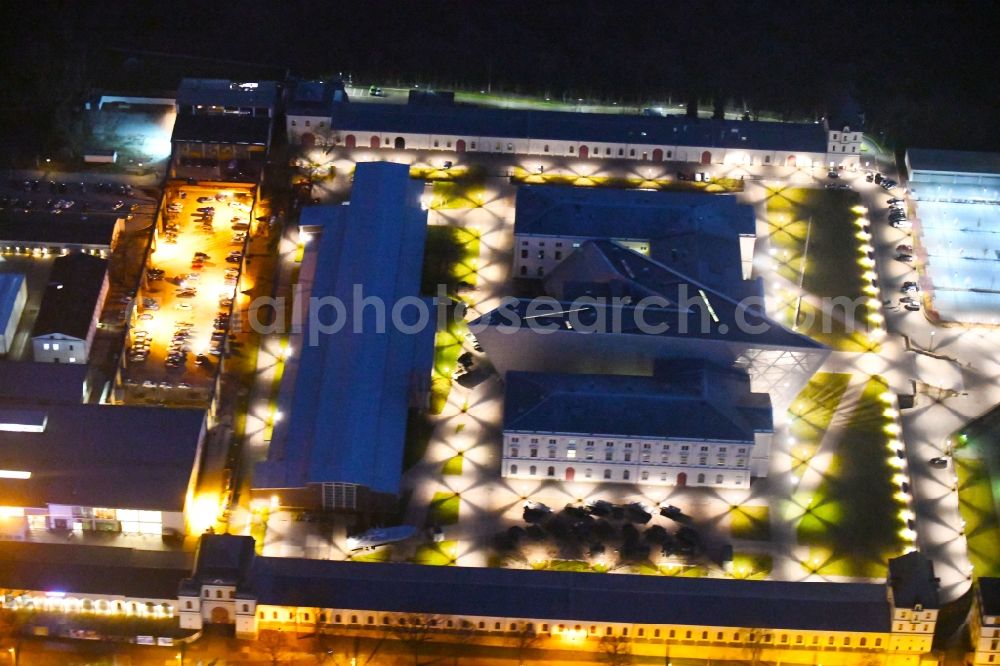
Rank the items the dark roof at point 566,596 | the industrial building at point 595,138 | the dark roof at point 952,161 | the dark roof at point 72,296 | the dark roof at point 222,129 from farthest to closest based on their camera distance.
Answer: the dark roof at point 952,161 → the industrial building at point 595,138 → the dark roof at point 222,129 → the dark roof at point 72,296 → the dark roof at point 566,596

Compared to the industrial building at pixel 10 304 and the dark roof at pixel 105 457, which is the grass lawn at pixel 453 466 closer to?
the dark roof at pixel 105 457

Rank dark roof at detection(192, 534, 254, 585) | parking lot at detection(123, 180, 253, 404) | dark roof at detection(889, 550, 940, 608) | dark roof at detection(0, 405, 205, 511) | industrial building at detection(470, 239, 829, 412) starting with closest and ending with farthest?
dark roof at detection(889, 550, 940, 608)
dark roof at detection(192, 534, 254, 585)
dark roof at detection(0, 405, 205, 511)
industrial building at detection(470, 239, 829, 412)
parking lot at detection(123, 180, 253, 404)

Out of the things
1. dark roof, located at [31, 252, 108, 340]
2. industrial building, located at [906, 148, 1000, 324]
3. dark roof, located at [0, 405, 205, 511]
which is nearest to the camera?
dark roof, located at [0, 405, 205, 511]

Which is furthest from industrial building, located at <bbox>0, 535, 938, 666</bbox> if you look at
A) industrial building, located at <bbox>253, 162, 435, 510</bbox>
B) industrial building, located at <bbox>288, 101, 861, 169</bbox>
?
industrial building, located at <bbox>288, 101, 861, 169</bbox>

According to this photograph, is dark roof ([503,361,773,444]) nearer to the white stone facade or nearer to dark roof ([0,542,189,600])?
the white stone facade

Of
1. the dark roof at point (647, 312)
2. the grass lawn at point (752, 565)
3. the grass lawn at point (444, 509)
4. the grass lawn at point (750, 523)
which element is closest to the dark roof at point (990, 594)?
the grass lawn at point (752, 565)
